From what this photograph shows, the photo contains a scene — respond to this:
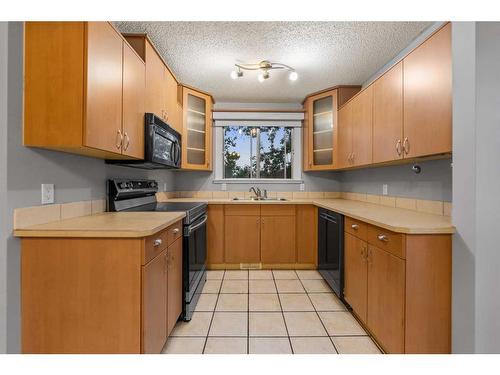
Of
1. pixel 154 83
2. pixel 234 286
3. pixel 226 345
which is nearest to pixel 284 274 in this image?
pixel 234 286

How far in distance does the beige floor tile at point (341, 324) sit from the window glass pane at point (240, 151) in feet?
7.66

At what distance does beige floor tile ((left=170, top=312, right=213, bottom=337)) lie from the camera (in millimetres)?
1908

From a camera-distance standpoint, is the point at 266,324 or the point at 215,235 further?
the point at 215,235

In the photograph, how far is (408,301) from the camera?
4.75 ft

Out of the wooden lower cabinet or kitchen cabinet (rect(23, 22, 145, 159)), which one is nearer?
kitchen cabinet (rect(23, 22, 145, 159))

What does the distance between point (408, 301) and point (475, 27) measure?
147cm

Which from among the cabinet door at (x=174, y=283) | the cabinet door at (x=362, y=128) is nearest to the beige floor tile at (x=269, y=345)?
the cabinet door at (x=174, y=283)

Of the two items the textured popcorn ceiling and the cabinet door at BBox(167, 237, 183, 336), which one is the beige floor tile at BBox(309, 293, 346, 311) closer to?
the cabinet door at BBox(167, 237, 183, 336)

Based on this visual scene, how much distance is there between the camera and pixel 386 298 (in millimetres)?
1621

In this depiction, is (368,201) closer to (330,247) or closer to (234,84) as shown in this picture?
(330,247)

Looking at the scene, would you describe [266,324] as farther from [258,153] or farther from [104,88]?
[258,153]

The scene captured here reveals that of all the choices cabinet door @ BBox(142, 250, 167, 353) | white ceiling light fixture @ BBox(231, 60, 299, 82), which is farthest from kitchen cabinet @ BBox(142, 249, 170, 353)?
white ceiling light fixture @ BBox(231, 60, 299, 82)

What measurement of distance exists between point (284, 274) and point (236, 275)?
0.59m

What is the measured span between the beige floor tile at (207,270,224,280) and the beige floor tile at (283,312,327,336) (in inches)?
42.4
